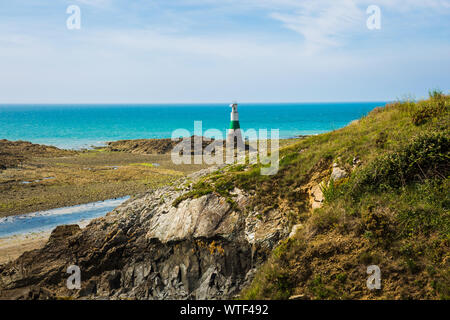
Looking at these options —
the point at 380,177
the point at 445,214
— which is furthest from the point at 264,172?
the point at 445,214

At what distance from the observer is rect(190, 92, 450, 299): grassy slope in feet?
31.6

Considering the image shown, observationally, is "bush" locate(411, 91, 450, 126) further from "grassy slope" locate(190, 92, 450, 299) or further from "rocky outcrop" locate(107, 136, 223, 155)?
"rocky outcrop" locate(107, 136, 223, 155)

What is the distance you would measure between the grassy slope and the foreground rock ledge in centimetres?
99

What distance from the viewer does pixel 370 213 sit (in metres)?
11.0

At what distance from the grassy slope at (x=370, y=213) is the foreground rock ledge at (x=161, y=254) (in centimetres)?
99

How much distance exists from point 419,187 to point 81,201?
2636 cm

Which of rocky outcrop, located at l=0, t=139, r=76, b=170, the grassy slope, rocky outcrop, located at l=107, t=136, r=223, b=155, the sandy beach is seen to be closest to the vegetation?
the grassy slope

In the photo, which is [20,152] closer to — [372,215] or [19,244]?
[19,244]

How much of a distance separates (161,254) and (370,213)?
8.01 meters

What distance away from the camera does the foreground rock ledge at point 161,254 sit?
12.7 metres

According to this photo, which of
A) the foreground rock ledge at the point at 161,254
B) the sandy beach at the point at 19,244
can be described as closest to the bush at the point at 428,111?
the foreground rock ledge at the point at 161,254

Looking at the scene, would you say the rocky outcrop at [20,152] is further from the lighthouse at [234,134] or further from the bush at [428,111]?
the bush at [428,111]
